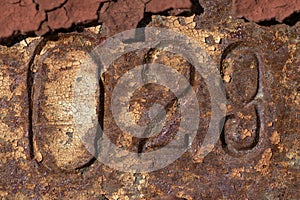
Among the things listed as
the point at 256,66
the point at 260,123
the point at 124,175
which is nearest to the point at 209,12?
the point at 256,66

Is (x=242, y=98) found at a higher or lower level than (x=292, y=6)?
lower

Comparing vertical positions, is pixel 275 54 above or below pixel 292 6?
below

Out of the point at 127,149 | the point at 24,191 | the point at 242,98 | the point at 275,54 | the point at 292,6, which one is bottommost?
the point at 24,191

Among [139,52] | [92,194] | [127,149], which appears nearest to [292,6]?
[139,52]

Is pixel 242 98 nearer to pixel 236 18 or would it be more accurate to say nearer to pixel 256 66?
pixel 256 66

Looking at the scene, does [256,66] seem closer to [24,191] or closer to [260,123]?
[260,123]

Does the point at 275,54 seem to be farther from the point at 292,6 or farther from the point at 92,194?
the point at 92,194
